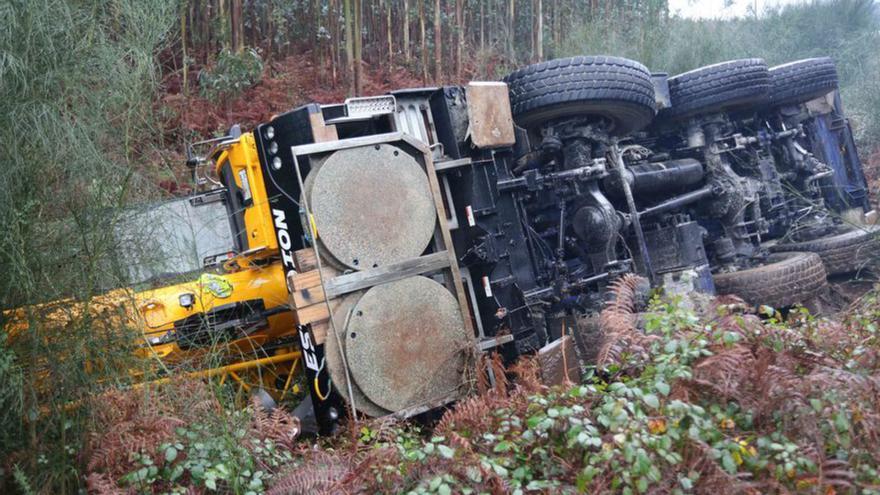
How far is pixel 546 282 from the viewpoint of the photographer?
5504 millimetres

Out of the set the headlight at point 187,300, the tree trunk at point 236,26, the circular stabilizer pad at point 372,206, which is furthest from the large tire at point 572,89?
the tree trunk at point 236,26

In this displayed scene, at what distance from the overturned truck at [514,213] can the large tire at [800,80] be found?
0.06 feet

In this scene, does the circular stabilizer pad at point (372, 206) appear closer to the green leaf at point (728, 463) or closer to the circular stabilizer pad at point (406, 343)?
the circular stabilizer pad at point (406, 343)

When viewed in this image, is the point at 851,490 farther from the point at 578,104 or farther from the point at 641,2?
the point at 641,2

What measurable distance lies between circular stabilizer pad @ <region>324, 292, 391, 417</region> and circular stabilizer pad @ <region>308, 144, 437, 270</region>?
23 cm

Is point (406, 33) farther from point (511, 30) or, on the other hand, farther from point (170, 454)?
point (170, 454)

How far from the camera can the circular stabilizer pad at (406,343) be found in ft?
14.3

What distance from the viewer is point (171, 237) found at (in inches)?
189

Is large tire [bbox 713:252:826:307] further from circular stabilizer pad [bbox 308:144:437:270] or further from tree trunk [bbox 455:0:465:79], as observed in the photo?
tree trunk [bbox 455:0:465:79]

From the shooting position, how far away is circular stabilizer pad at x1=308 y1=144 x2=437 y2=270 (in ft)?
14.3

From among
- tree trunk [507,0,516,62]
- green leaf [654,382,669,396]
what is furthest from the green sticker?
tree trunk [507,0,516,62]

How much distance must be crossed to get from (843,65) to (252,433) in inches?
546

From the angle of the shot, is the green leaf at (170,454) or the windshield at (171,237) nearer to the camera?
the green leaf at (170,454)

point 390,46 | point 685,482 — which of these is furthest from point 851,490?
point 390,46
